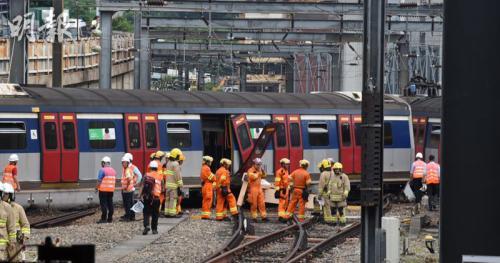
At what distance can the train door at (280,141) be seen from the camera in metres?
31.0

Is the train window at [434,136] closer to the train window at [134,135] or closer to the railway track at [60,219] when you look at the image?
the train window at [134,135]

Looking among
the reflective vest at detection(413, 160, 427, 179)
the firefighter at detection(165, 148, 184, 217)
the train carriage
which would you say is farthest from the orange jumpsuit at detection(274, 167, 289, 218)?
the reflective vest at detection(413, 160, 427, 179)

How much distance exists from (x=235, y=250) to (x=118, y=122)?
9.97 metres

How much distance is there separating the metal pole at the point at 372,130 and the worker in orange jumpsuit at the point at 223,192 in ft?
42.5

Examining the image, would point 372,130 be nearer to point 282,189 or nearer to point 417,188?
point 282,189

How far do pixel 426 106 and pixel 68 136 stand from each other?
13184mm

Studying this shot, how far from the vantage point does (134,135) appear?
93.8 ft

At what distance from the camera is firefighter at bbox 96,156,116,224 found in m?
24.9

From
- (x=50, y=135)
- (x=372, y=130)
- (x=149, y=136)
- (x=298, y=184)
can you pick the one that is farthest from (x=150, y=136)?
(x=372, y=130)

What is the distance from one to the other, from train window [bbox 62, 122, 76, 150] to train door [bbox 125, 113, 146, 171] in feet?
4.97

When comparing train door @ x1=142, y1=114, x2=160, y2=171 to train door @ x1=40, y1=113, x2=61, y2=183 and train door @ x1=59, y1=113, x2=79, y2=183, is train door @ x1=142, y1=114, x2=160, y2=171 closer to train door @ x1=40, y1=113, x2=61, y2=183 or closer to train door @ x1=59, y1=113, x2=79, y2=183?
train door @ x1=59, y1=113, x2=79, y2=183

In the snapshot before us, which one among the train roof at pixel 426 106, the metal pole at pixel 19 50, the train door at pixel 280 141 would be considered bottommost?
the train door at pixel 280 141

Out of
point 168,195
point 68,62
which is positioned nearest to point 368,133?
point 168,195

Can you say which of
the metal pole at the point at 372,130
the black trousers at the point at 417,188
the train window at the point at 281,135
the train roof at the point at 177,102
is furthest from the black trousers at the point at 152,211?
the metal pole at the point at 372,130
